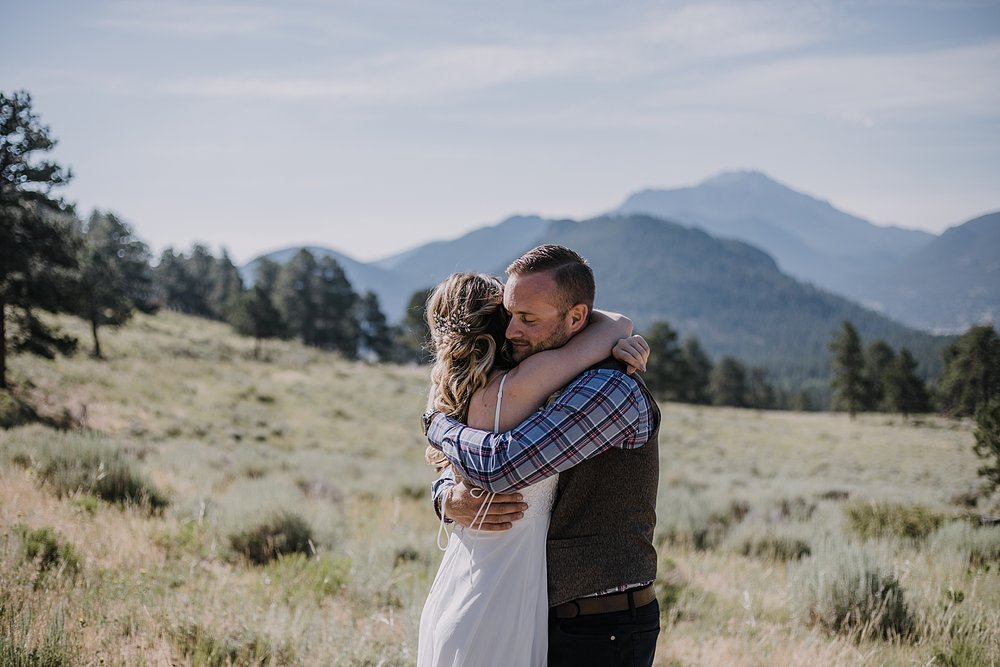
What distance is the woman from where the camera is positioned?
2158 mm

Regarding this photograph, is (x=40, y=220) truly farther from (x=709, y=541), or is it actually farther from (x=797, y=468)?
(x=797, y=468)

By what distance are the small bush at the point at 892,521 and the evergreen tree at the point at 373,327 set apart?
193ft

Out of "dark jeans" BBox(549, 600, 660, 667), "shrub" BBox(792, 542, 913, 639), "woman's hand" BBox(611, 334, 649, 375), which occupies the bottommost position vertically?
"shrub" BBox(792, 542, 913, 639)

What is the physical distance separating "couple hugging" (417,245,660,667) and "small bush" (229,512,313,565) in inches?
142

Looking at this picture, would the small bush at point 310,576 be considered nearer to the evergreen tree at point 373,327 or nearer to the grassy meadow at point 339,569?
the grassy meadow at point 339,569

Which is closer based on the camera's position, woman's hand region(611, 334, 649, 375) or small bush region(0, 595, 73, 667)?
woman's hand region(611, 334, 649, 375)

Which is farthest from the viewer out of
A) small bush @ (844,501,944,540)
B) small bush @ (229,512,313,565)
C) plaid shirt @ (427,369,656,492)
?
small bush @ (844,501,944,540)

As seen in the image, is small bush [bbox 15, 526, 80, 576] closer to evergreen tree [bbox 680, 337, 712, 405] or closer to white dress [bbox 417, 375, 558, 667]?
white dress [bbox 417, 375, 558, 667]

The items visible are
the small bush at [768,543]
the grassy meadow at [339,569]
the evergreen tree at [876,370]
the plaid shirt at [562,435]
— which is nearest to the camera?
the plaid shirt at [562,435]

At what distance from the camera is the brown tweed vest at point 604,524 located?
2.16m

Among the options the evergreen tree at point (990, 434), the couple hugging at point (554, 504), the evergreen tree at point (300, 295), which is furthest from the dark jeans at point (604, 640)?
the evergreen tree at point (300, 295)

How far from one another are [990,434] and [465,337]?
6.23 meters

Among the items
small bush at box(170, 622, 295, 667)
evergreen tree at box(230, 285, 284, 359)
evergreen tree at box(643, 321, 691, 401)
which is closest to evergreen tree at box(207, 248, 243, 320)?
evergreen tree at box(230, 285, 284, 359)

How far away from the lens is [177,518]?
5.82 m
